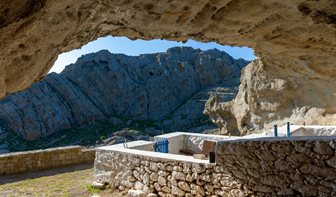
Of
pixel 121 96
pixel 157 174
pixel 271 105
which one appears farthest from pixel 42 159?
pixel 121 96

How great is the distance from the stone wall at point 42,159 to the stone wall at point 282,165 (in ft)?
27.3

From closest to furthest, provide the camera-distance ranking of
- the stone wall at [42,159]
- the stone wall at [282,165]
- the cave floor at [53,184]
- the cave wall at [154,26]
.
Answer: the cave wall at [154,26], the stone wall at [282,165], the cave floor at [53,184], the stone wall at [42,159]

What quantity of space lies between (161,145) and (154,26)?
7.03 metres

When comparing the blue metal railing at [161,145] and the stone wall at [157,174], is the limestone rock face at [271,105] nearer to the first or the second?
the blue metal railing at [161,145]

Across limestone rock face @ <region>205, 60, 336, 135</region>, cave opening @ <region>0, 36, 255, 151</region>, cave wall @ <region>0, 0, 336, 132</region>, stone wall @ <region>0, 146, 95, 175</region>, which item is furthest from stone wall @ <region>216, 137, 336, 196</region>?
cave opening @ <region>0, 36, 255, 151</region>

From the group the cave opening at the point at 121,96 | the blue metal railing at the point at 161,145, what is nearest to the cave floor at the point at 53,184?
the blue metal railing at the point at 161,145

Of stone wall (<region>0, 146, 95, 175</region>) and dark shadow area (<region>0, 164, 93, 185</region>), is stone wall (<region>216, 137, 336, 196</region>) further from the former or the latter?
stone wall (<region>0, 146, 95, 175</region>)

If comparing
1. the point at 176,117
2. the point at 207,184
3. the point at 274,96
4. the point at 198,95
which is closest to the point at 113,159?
the point at 207,184

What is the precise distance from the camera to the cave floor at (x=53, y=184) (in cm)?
916

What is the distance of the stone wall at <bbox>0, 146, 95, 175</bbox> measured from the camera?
12.0 meters

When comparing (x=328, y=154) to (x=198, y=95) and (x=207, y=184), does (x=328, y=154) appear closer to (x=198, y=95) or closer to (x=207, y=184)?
(x=207, y=184)

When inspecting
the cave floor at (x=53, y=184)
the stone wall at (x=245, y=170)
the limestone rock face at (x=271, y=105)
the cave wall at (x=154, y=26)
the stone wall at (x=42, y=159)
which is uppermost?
the cave wall at (x=154, y=26)

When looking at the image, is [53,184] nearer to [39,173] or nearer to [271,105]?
[39,173]

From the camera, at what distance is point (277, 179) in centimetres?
600
